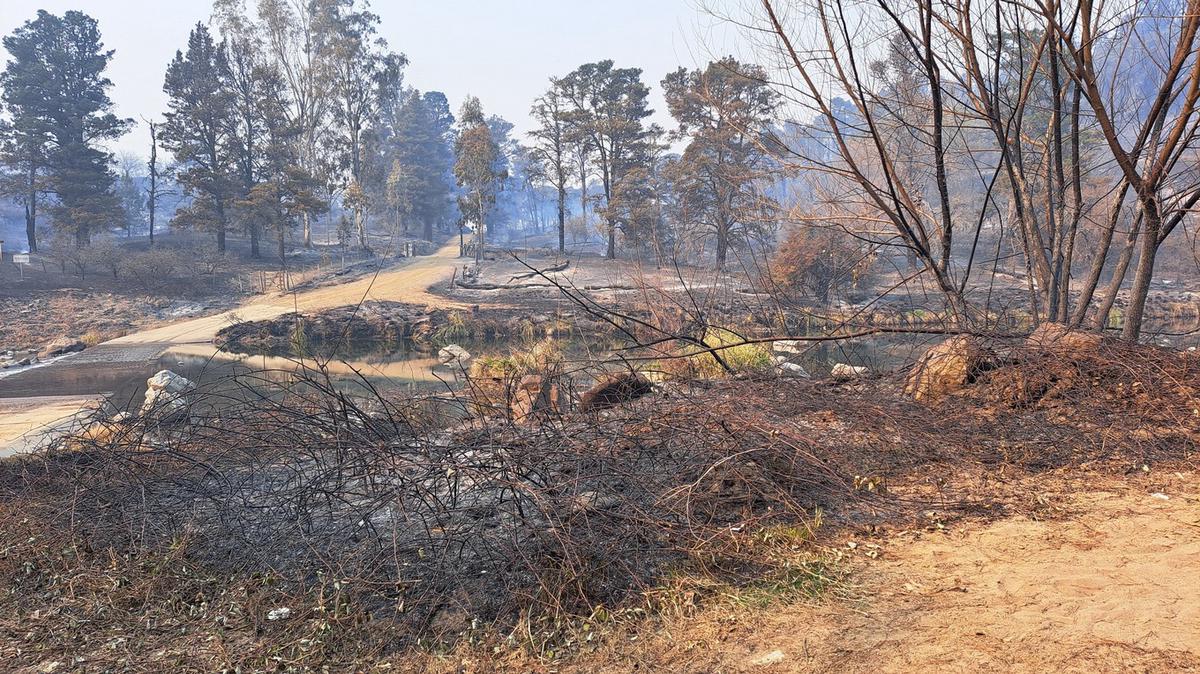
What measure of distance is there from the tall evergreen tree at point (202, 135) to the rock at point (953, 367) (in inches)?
1303

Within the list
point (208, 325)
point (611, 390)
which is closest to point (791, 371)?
point (611, 390)

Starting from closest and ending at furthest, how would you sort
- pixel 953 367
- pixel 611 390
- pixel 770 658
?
pixel 770 658 → pixel 953 367 → pixel 611 390

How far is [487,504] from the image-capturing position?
388 cm

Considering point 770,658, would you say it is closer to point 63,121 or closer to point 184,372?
point 184,372

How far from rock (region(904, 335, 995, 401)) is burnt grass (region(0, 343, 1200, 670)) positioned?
205 mm

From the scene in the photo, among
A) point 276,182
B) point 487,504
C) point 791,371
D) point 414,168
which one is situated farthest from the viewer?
point 414,168

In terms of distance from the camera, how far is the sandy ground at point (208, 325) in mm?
9883

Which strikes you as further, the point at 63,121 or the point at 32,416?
the point at 63,121

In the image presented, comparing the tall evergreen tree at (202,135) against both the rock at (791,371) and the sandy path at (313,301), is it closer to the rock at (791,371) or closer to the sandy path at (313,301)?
the sandy path at (313,301)

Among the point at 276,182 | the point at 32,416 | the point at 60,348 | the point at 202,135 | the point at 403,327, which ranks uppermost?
the point at 202,135

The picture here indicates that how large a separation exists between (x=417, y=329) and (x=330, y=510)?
18451mm

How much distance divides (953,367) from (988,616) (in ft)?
11.8

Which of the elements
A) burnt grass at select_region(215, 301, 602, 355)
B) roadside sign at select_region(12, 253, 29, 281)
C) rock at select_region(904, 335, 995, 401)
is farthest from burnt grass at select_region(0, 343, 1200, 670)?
roadside sign at select_region(12, 253, 29, 281)

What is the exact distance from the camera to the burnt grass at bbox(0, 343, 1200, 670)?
288 centimetres
